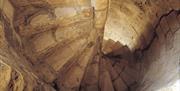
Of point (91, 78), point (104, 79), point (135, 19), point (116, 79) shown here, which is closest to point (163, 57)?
point (135, 19)

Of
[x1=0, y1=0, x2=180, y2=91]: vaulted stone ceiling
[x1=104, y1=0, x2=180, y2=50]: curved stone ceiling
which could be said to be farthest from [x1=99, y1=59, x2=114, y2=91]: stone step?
[x1=104, y1=0, x2=180, y2=50]: curved stone ceiling

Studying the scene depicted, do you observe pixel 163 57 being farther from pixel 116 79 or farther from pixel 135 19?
pixel 116 79

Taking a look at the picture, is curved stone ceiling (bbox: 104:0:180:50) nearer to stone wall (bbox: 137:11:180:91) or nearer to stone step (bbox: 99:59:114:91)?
stone wall (bbox: 137:11:180:91)

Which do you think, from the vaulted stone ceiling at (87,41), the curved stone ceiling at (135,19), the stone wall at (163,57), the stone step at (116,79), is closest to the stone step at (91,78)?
the vaulted stone ceiling at (87,41)

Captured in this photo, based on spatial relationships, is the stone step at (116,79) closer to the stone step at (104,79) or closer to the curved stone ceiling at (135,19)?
the stone step at (104,79)

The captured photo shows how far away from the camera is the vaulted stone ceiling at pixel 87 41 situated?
521 cm

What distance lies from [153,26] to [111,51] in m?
0.88

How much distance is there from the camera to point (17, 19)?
17.4 ft

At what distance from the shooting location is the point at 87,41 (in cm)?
577

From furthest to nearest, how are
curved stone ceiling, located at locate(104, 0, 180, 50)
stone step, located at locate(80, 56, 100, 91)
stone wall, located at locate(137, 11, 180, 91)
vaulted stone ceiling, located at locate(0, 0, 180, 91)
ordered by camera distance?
stone step, located at locate(80, 56, 100, 91) → curved stone ceiling, located at locate(104, 0, 180, 50) → vaulted stone ceiling, located at locate(0, 0, 180, 91) → stone wall, located at locate(137, 11, 180, 91)

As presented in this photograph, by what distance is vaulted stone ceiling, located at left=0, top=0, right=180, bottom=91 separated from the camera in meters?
5.21

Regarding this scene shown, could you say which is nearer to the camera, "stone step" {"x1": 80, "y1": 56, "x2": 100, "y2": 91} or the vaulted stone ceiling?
the vaulted stone ceiling

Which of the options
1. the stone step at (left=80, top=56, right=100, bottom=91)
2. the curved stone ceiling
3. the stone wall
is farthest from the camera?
the stone step at (left=80, top=56, right=100, bottom=91)

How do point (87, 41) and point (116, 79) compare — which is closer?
point (87, 41)
